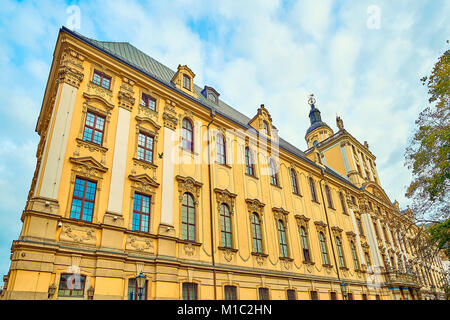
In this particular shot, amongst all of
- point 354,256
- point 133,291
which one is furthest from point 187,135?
point 354,256

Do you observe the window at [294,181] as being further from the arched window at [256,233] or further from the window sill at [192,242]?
the window sill at [192,242]

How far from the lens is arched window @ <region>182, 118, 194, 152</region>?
58.3 ft

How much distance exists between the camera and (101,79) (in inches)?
607

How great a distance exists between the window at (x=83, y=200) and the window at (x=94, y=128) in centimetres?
217

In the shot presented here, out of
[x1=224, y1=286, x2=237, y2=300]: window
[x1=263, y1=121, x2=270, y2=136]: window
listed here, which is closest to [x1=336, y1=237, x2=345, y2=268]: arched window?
[x1=263, y1=121, x2=270, y2=136]: window

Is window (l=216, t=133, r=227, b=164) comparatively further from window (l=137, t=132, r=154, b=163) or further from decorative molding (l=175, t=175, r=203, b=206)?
window (l=137, t=132, r=154, b=163)

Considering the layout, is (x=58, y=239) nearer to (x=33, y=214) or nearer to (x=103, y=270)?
(x=33, y=214)

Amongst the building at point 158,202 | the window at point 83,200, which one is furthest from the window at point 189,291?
the window at point 83,200

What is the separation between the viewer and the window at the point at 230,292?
15.5 m

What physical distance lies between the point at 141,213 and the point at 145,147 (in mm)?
3669

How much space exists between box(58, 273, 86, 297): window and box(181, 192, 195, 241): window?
522 cm

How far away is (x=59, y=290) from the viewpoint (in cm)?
1039
